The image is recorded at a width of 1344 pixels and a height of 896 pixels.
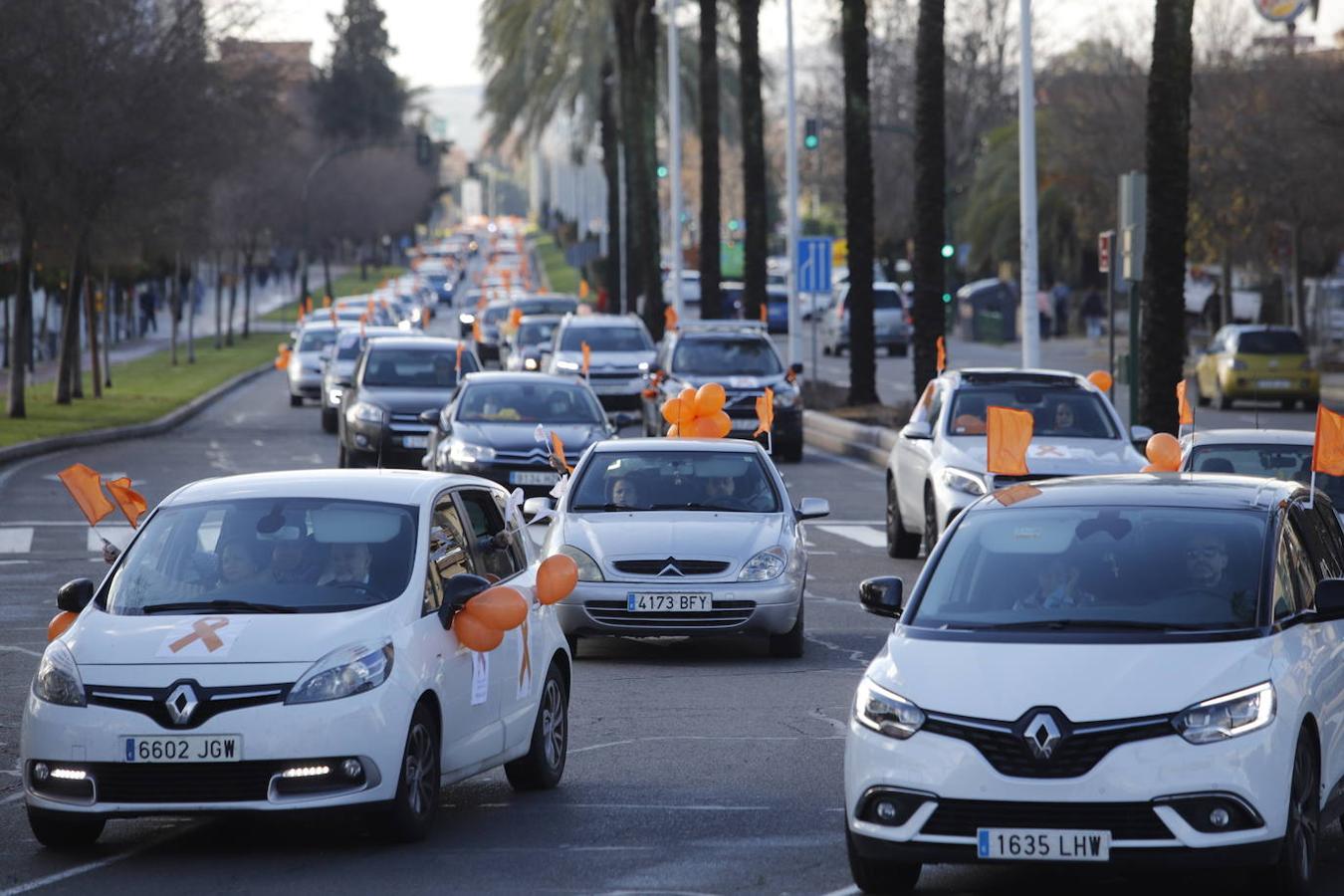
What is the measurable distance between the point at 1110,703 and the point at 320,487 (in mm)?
3751

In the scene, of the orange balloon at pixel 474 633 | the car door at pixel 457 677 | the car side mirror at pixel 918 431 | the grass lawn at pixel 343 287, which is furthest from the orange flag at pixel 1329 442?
the grass lawn at pixel 343 287

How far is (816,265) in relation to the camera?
4497 centimetres

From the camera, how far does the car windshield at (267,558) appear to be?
9484mm

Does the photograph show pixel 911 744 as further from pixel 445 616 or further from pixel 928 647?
pixel 445 616

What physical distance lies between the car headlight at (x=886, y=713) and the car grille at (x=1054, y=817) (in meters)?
0.27

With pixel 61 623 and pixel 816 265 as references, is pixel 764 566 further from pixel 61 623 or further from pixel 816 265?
pixel 816 265

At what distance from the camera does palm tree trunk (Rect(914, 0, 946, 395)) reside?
35000mm

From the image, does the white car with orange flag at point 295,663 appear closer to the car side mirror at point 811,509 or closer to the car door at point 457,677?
the car door at point 457,677

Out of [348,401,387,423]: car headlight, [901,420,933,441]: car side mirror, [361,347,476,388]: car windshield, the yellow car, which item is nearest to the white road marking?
[901,420,933,441]: car side mirror

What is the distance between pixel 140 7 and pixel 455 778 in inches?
1437

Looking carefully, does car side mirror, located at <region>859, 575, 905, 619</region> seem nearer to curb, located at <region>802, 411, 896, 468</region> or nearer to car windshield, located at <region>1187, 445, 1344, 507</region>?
car windshield, located at <region>1187, 445, 1344, 507</region>

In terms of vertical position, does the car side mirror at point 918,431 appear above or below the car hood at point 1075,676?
below

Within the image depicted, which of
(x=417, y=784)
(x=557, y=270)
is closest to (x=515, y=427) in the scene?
(x=417, y=784)

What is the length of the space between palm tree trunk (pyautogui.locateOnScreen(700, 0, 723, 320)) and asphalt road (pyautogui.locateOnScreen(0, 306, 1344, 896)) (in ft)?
120
